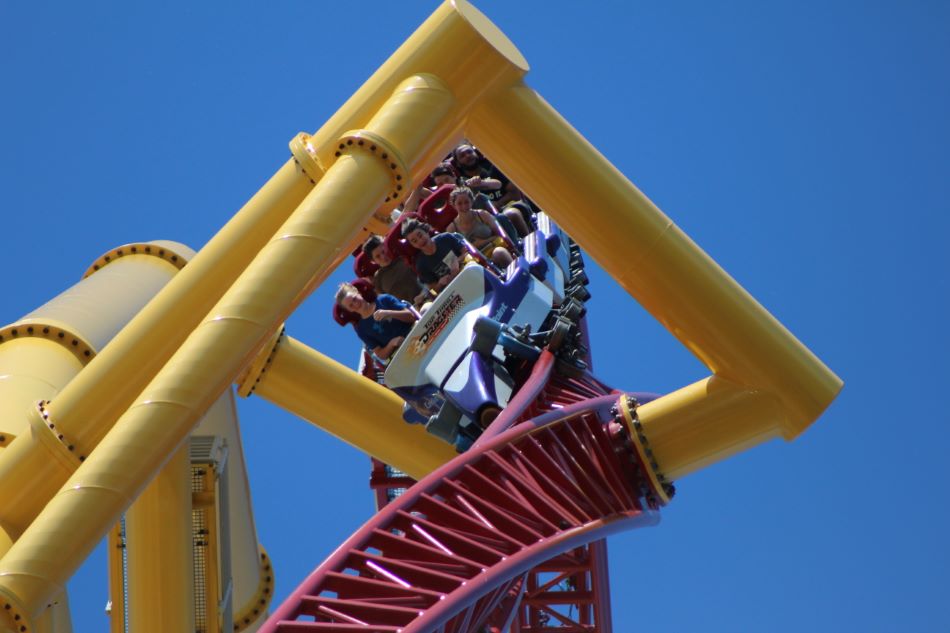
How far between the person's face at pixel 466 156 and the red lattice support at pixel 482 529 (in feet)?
21.9

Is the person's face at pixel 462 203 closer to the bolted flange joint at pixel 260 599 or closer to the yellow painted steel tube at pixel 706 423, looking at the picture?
the bolted flange joint at pixel 260 599

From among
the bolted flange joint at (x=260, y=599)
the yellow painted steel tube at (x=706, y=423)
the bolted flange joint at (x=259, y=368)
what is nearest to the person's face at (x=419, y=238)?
the bolted flange joint at (x=259, y=368)

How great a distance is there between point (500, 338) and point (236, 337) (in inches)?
158

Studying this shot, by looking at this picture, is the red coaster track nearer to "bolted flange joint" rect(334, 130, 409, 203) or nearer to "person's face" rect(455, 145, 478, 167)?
"bolted flange joint" rect(334, 130, 409, 203)

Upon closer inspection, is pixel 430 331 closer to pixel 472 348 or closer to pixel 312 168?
pixel 472 348

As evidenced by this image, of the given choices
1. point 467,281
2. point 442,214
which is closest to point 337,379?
point 467,281

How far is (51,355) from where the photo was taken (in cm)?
899

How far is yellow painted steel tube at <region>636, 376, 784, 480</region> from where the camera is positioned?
9.82 meters

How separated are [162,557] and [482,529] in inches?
79.7

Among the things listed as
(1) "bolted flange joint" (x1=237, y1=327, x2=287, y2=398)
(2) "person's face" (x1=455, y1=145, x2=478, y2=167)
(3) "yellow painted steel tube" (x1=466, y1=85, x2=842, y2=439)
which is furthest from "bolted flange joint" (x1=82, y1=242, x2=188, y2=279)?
(2) "person's face" (x1=455, y1=145, x2=478, y2=167)

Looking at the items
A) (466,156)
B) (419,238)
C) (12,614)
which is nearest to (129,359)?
(12,614)

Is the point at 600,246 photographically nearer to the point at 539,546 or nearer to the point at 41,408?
the point at 539,546

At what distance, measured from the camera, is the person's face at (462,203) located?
1383 centimetres

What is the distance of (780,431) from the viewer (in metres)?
9.93
